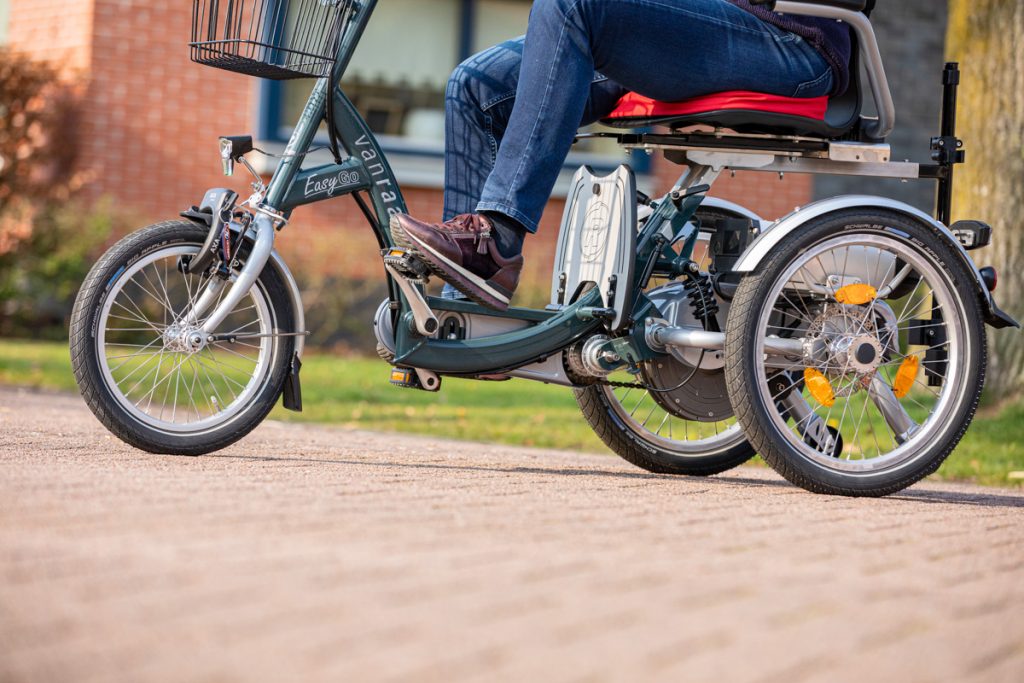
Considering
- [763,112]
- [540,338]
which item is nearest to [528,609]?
[540,338]

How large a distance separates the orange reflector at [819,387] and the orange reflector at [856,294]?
226 mm

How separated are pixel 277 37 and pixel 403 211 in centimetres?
62

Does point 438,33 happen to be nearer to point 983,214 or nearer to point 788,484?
point 983,214

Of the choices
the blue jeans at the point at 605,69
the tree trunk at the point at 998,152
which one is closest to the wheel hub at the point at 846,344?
the blue jeans at the point at 605,69

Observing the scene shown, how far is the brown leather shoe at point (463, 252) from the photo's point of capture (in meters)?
3.67

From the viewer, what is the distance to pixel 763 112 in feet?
12.6

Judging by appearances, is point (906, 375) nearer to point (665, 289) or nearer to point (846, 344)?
point (846, 344)

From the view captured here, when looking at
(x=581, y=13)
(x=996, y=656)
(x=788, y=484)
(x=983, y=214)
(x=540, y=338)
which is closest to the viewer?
(x=996, y=656)

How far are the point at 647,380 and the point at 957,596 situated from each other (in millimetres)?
1650

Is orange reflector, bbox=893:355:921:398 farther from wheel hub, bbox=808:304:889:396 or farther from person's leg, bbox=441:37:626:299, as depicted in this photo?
person's leg, bbox=441:37:626:299

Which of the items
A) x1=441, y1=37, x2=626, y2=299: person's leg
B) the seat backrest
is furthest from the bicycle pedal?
the seat backrest

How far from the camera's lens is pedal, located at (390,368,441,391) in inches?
152

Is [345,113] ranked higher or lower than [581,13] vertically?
lower

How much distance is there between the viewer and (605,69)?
3801mm
